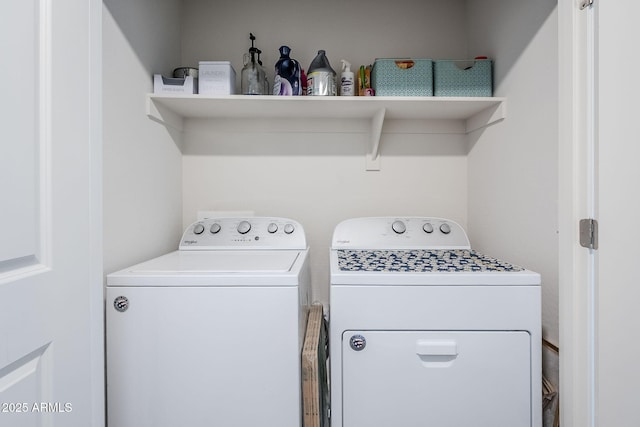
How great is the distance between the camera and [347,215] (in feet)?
6.56

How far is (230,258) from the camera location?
1407 mm

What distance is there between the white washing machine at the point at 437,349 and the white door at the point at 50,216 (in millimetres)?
743

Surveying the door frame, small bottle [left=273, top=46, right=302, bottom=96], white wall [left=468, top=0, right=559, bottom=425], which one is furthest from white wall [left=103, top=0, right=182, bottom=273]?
white wall [left=468, top=0, right=559, bottom=425]

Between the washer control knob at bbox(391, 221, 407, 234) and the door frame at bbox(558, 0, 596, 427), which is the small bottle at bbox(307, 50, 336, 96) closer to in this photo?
the washer control knob at bbox(391, 221, 407, 234)

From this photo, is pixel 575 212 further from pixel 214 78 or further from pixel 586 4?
pixel 214 78

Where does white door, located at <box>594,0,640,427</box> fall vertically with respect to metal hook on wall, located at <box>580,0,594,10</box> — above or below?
below

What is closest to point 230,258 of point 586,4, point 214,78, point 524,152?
point 214,78

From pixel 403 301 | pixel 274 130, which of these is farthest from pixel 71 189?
pixel 274 130

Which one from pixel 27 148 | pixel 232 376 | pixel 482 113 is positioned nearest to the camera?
pixel 27 148

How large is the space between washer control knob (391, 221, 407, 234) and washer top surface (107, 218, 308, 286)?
483 millimetres

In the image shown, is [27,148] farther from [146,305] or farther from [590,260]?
[590,260]

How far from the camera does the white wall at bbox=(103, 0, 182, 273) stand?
49.1 inches

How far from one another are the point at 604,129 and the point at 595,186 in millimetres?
159

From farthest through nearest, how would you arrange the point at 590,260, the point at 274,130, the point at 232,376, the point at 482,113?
the point at 274,130, the point at 482,113, the point at 232,376, the point at 590,260
